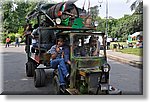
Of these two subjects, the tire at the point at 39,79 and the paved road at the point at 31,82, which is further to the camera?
the tire at the point at 39,79

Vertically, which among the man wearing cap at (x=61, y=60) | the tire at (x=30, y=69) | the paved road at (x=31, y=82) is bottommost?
the paved road at (x=31, y=82)

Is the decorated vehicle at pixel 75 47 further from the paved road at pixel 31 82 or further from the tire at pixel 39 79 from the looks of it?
the paved road at pixel 31 82

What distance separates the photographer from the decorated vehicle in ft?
13.6

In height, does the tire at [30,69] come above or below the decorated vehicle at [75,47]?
below

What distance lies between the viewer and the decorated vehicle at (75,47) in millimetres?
4145

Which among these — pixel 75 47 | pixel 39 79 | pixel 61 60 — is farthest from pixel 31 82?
pixel 75 47

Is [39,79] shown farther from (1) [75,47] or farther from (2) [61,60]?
(1) [75,47]

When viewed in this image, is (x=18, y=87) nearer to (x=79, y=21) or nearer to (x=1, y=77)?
(x=1, y=77)

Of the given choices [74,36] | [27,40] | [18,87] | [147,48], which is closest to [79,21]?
[74,36]

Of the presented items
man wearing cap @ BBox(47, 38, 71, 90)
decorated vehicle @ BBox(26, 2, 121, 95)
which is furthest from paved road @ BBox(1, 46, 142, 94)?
man wearing cap @ BBox(47, 38, 71, 90)

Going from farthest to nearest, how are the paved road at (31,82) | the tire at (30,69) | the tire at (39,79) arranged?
1. the tire at (30,69)
2. the tire at (39,79)
3. the paved road at (31,82)

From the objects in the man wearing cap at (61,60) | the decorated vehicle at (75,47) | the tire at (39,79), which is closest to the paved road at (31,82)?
the tire at (39,79)

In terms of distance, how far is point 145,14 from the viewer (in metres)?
4.19

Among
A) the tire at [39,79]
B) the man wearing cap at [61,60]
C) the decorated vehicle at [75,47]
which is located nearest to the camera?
the decorated vehicle at [75,47]
